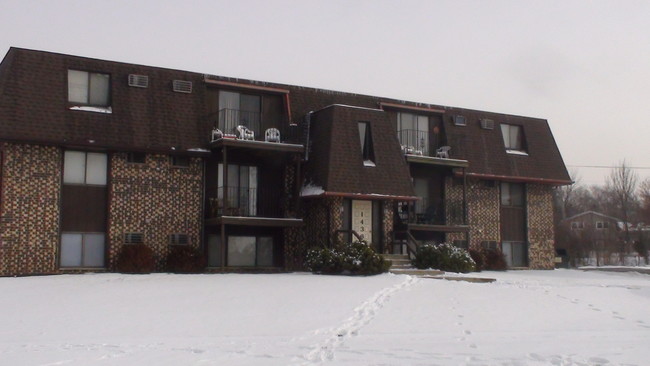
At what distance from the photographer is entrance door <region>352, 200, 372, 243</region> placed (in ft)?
92.8

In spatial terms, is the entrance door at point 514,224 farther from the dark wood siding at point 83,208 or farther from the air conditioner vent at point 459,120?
the dark wood siding at point 83,208

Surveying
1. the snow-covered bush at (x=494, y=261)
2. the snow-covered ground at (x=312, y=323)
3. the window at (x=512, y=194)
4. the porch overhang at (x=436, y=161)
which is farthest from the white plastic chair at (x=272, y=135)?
the window at (x=512, y=194)

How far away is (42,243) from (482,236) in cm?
1769

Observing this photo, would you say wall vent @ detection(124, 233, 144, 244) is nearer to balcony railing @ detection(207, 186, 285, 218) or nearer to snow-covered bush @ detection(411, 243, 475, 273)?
balcony railing @ detection(207, 186, 285, 218)

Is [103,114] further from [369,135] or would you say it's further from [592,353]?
[592,353]

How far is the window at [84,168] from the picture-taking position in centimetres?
2531

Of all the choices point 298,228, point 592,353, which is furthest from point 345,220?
point 592,353

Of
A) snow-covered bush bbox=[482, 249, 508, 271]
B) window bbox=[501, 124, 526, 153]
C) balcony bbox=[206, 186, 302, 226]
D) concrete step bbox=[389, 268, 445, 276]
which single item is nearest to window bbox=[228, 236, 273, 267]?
balcony bbox=[206, 186, 302, 226]

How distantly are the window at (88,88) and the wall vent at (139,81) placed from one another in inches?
27.8

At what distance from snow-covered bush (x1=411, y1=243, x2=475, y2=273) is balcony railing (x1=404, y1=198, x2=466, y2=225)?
314 centimetres

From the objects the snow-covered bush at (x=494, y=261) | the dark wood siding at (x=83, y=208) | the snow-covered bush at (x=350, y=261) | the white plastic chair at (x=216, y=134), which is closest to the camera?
the snow-covered bush at (x=350, y=261)

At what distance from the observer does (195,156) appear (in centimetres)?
2712

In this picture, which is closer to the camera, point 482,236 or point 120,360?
point 120,360

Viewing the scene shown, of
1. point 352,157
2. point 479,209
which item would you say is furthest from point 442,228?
point 352,157
